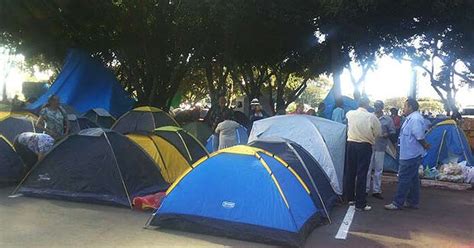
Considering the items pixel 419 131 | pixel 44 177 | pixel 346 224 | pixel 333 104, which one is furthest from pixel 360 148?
pixel 333 104

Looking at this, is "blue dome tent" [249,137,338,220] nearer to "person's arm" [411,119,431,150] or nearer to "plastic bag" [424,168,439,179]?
"person's arm" [411,119,431,150]

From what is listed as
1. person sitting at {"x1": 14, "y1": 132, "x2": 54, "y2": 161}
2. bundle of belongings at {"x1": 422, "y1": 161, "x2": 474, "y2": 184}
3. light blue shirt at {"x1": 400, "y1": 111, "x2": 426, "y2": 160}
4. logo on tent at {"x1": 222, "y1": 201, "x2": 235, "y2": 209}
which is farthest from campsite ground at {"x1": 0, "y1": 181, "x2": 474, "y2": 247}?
bundle of belongings at {"x1": 422, "y1": 161, "x2": 474, "y2": 184}

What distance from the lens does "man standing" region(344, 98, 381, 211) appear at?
8.74 meters

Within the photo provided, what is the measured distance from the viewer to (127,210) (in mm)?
7977

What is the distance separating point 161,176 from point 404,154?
173 inches

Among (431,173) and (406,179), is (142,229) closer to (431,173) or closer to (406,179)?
(406,179)

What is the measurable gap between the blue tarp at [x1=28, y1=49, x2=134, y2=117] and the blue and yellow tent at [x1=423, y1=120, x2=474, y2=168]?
462 inches

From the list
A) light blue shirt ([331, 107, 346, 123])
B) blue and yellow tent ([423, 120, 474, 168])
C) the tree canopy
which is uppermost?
the tree canopy

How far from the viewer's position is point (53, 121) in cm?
1029

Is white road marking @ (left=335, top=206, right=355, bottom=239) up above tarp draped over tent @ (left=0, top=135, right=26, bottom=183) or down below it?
below

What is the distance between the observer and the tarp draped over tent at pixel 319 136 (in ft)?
31.3

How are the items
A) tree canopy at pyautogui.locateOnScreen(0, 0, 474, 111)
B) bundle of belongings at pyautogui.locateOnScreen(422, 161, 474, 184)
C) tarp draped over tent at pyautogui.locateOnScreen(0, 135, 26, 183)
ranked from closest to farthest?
tarp draped over tent at pyautogui.locateOnScreen(0, 135, 26, 183), bundle of belongings at pyautogui.locateOnScreen(422, 161, 474, 184), tree canopy at pyautogui.locateOnScreen(0, 0, 474, 111)

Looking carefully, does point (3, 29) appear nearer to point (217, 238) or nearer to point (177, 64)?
point (177, 64)

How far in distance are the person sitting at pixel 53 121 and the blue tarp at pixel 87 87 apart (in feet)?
27.9
